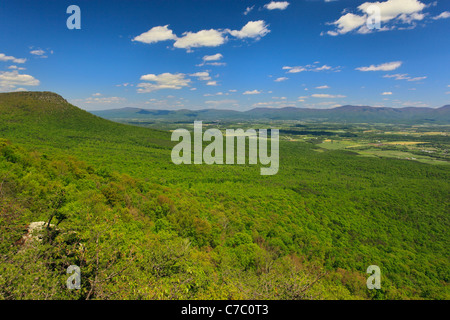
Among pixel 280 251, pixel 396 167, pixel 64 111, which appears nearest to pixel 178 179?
pixel 280 251

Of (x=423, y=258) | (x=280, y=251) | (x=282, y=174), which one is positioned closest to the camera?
(x=280, y=251)

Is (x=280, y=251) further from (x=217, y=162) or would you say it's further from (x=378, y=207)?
(x=217, y=162)

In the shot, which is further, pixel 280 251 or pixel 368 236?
pixel 368 236

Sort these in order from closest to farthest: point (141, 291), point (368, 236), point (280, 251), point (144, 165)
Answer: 1. point (141, 291)
2. point (280, 251)
3. point (368, 236)
4. point (144, 165)

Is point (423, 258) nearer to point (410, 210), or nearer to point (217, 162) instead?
point (410, 210)

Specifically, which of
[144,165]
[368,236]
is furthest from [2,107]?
[368,236]

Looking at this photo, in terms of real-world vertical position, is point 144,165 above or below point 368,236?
above
